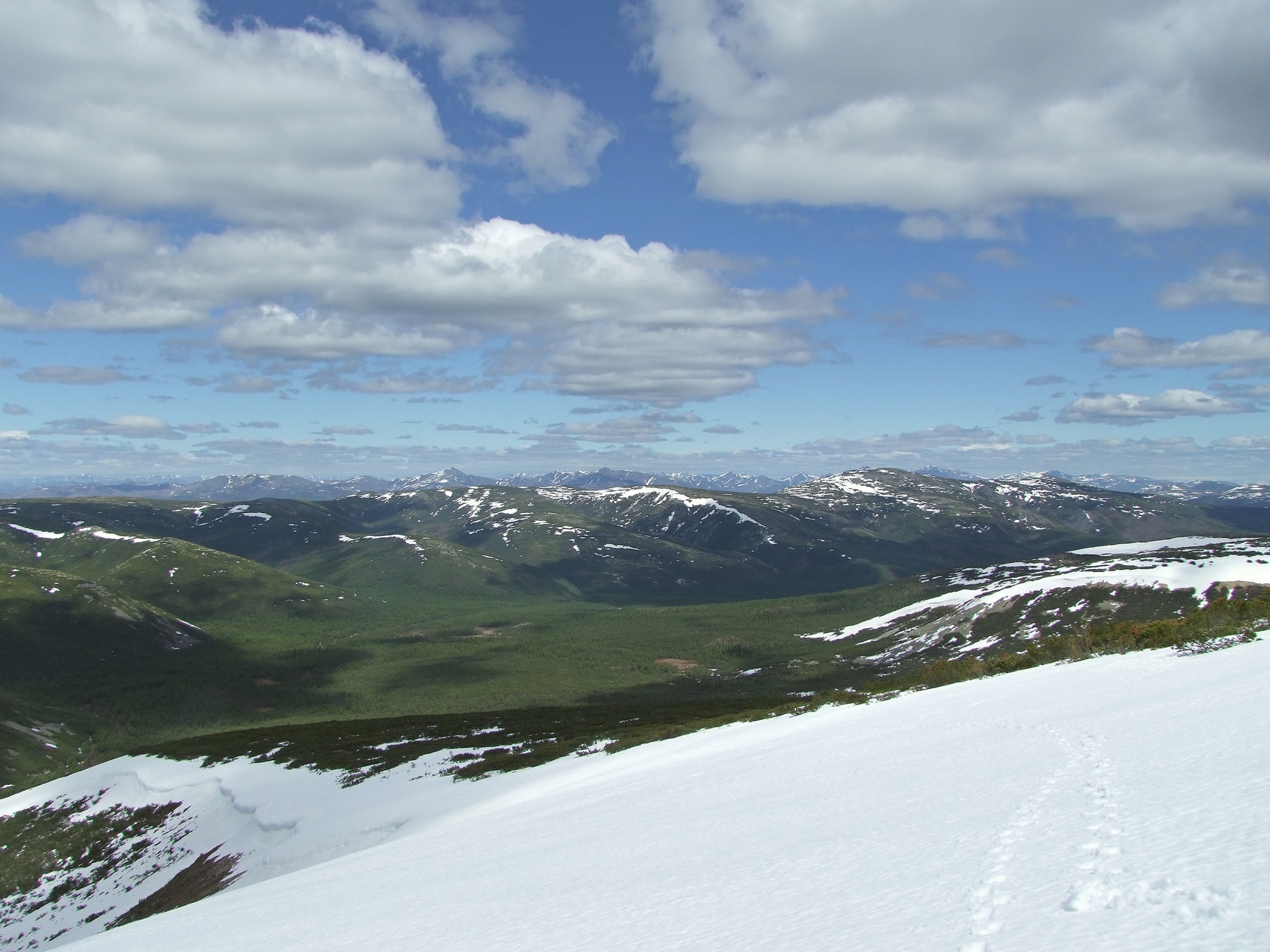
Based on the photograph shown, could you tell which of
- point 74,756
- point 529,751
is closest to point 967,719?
point 529,751

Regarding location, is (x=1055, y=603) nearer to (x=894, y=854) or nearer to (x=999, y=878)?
(x=894, y=854)

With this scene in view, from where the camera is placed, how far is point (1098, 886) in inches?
354

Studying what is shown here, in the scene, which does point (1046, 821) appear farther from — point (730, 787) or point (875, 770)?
point (730, 787)

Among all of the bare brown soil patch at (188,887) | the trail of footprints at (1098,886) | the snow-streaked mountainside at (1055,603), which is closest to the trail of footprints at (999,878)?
the trail of footprints at (1098,886)

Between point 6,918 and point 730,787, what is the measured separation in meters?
62.4

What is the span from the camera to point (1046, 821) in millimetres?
12469

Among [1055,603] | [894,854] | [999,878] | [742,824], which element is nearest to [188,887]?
[742,824]

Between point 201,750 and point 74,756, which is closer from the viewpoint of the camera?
point 201,750

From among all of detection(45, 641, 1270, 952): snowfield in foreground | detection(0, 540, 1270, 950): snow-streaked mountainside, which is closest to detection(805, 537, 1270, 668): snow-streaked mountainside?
detection(0, 540, 1270, 950): snow-streaked mountainside

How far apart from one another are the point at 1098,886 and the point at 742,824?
33.8 ft

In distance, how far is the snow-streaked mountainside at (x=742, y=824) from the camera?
32.0 feet

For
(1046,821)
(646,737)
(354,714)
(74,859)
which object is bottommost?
(354,714)

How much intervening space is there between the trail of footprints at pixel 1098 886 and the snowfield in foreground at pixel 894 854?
0.04 m

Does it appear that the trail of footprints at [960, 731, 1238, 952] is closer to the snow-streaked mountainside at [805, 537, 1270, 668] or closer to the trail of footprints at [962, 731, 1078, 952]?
the trail of footprints at [962, 731, 1078, 952]
